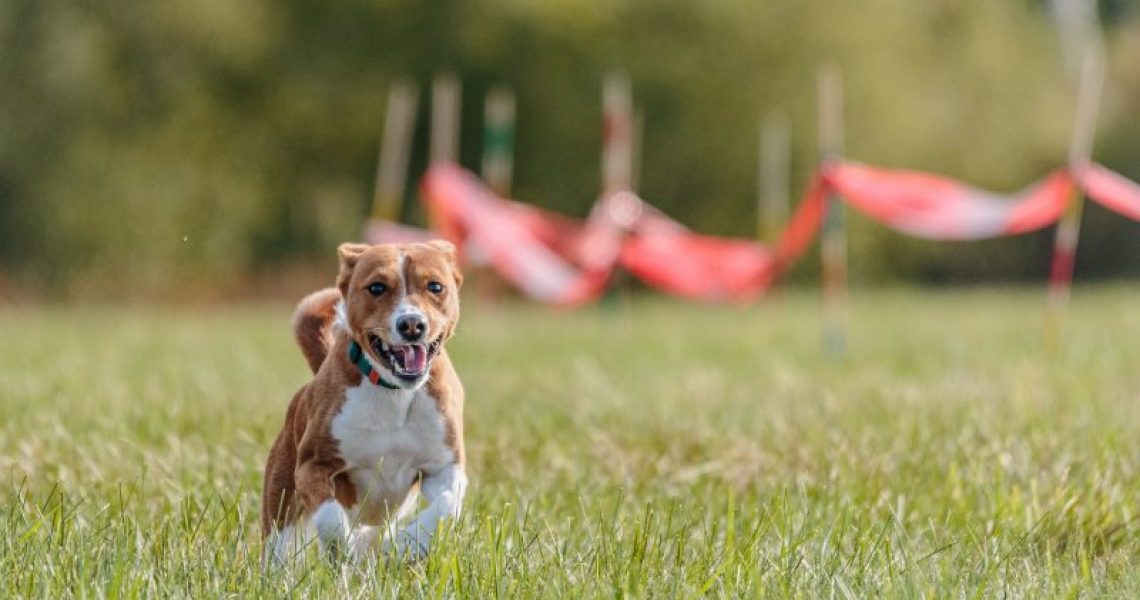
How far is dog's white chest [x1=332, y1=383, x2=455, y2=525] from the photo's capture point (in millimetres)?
2848

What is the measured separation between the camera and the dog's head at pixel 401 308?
107 inches

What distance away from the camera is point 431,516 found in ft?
9.45

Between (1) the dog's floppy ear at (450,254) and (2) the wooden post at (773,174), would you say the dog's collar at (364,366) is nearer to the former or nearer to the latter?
(1) the dog's floppy ear at (450,254)

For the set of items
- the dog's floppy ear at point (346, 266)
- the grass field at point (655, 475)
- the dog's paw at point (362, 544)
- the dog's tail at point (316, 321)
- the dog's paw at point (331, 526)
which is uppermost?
the dog's floppy ear at point (346, 266)

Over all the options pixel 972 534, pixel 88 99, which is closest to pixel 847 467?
pixel 972 534

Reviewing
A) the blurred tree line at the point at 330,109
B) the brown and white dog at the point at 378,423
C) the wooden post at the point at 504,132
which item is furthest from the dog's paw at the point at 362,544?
the blurred tree line at the point at 330,109

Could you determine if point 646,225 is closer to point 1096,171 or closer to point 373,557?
point 1096,171

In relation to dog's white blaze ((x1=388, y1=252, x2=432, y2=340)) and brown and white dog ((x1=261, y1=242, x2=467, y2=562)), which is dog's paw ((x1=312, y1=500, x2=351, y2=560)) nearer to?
brown and white dog ((x1=261, y1=242, x2=467, y2=562))

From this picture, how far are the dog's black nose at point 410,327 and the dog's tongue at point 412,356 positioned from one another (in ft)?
0.17

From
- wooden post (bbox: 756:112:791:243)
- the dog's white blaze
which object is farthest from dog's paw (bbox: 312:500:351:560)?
wooden post (bbox: 756:112:791:243)

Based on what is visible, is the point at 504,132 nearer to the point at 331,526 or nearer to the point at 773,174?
the point at 773,174

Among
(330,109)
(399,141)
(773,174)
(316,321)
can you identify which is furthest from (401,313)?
(330,109)

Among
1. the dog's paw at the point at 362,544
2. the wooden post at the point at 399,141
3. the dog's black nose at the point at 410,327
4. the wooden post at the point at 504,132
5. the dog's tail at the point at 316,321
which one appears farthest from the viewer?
the wooden post at the point at 504,132

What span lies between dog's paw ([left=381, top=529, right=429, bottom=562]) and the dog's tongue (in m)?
0.32
